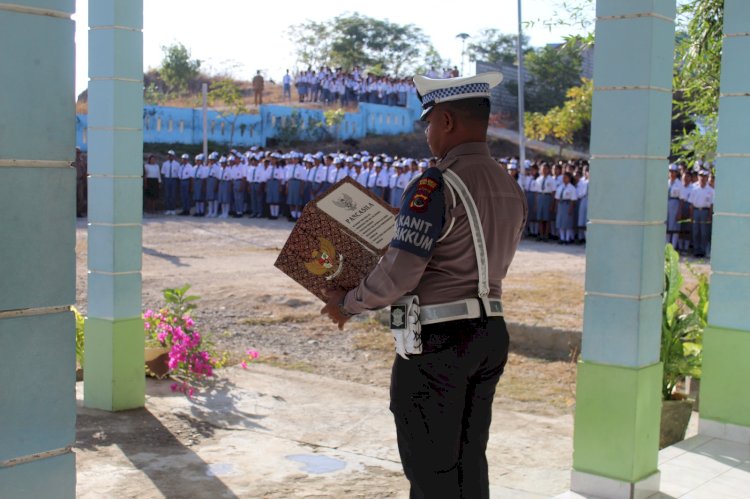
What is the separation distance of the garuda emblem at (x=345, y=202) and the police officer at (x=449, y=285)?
13.1 inches

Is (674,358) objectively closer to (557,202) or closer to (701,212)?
Answer: (701,212)

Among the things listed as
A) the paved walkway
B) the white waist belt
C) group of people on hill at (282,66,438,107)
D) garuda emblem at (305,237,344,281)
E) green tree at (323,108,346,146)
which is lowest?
the paved walkway

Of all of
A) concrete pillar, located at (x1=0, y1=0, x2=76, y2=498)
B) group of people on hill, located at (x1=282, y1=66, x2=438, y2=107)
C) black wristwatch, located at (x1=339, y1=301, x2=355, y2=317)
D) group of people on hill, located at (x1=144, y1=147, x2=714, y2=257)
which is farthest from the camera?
group of people on hill, located at (x1=282, y1=66, x2=438, y2=107)

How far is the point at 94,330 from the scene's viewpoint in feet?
19.1

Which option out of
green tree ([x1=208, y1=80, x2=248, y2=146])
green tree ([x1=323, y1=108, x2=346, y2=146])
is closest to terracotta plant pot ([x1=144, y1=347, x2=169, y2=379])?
green tree ([x1=208, y1=80, x2=248, y2=146])

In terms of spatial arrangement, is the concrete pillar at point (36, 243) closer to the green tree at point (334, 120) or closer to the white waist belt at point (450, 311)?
the white waist belt at point (450, 311)

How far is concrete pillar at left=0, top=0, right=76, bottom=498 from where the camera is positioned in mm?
2363

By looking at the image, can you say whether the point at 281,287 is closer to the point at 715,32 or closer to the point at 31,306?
the point at 715,32

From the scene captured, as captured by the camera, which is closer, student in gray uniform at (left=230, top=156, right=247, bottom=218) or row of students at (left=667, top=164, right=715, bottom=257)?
row of students at (left=667, top=164, right=715, bottom=257)

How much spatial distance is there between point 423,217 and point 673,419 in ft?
10.7

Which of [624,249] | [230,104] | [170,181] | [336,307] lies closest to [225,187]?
[170,181]

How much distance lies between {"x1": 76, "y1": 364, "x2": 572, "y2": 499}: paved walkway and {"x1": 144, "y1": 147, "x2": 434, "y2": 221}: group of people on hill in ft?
53.1

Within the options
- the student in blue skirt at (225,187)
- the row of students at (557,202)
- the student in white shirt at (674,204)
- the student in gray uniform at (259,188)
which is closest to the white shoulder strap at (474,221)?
the student in white shirt at (674,204)

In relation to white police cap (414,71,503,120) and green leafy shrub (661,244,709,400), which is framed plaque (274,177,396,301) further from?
green leafy shrub (661,244,709,400)
